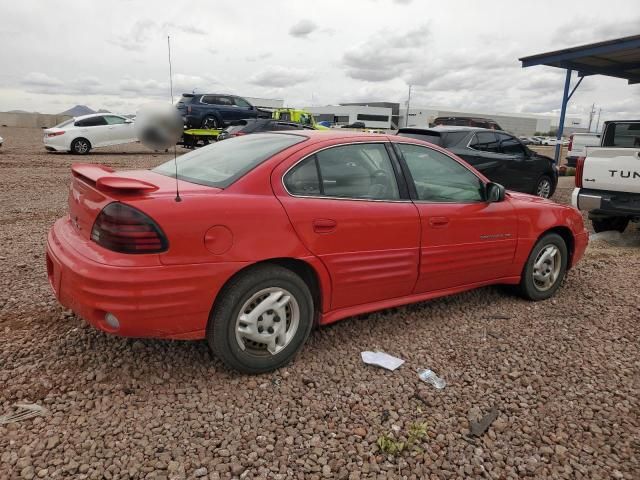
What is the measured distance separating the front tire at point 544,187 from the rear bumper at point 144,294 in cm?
861

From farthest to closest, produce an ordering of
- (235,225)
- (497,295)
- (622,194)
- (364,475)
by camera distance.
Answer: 1. (622,194)
2. (497,295)
3. (235,225)
4. (364,475)

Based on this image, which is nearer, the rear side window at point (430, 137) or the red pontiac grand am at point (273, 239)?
the red pontiac grand am at point (273, 239)

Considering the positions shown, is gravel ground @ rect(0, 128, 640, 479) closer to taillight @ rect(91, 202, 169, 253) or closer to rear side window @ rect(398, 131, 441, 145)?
taillight @ rect(91, 202, 169, 253)

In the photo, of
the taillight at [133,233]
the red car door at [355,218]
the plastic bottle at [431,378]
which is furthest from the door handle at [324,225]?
the plastic bottle at [431,378]

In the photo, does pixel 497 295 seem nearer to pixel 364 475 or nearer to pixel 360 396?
pixel 360 396

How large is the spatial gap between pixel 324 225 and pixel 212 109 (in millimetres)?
16668

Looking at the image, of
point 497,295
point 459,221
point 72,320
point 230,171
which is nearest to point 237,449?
point 230,171

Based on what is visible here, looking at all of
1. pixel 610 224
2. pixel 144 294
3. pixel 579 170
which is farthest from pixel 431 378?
pixel 610 224

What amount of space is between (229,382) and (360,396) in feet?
2.49

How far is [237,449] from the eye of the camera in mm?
2240

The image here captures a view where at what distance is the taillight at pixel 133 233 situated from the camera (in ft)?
7.80

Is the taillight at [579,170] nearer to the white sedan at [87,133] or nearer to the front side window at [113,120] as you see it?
the white sedan at [87,133]

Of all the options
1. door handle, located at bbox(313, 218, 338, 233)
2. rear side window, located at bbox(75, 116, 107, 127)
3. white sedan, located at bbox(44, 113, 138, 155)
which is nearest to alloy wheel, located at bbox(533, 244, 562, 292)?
door handle, located at bbox(313, 218, 338, 233)

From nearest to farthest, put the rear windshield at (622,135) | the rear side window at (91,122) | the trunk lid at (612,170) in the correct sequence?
the trunk lid at (612,170) < the rear windshield at (622,135) < the rear side window at (91,122)
